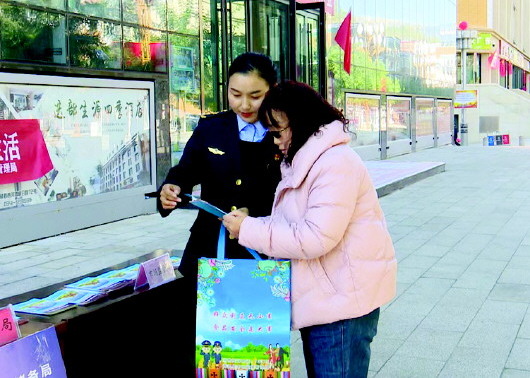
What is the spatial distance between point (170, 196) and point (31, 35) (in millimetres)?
6951

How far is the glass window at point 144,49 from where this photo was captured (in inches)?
419

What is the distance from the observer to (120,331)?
2.66m

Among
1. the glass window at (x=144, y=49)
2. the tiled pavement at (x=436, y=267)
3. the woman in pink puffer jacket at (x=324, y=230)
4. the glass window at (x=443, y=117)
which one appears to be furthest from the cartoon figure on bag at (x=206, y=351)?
the glass window at (x=443, y=117)

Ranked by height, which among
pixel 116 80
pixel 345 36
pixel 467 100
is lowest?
pixel 116 80

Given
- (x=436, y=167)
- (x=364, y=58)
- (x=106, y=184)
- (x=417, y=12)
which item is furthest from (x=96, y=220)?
(x=417, y=12)

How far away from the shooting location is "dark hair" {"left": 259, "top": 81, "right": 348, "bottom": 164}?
7.74ft

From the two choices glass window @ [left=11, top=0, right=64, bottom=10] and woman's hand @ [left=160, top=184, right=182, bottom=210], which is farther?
glass window @ [left=11, top=0, right=64, bottom=10]

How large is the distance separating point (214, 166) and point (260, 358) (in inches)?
33.7

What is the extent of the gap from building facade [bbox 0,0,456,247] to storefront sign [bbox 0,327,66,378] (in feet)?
21.7

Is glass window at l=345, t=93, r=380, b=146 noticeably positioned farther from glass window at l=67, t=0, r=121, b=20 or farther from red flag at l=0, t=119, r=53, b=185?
red flag at l=0, t=119, r=53, b=185

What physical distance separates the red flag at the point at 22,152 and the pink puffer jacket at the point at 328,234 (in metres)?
6.77

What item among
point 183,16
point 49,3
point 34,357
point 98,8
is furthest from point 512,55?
point 34,357

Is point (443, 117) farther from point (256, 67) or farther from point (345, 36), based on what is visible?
point (256, 67)

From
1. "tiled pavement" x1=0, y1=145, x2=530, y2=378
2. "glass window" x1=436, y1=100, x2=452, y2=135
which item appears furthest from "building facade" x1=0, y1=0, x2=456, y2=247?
"glass window" x1=436, y1=100, x2=452, y2=135
